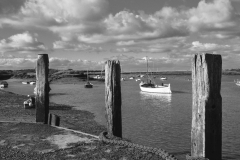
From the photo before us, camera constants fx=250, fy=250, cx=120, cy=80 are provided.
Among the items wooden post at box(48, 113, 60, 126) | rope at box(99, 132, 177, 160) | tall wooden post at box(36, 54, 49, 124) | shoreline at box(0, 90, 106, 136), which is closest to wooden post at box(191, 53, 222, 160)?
rope at box(99, 132, 177, 160)

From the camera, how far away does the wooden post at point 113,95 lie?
Result: 9.54 m

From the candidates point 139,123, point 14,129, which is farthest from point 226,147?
point 14,129

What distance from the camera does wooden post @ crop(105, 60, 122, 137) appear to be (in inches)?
376

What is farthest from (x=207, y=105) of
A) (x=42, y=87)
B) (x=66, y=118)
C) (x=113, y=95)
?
(x=66, y=118)

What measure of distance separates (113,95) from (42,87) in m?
4.55

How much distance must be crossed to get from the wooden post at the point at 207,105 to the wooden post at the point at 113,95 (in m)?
3.54

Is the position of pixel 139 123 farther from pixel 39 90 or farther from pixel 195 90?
pixel 195 90

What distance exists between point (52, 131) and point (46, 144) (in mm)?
1923

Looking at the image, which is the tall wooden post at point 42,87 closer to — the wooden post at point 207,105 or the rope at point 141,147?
the rope at point 141,147

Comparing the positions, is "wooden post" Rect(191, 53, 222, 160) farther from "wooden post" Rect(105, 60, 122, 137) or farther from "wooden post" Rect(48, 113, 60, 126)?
"wooden post" Rect(48, 113, 60, 126)

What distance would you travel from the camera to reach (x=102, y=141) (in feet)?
30.8

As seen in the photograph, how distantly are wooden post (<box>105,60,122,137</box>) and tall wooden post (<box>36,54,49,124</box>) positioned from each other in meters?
4.09

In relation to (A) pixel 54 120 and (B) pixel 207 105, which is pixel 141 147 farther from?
(A) pixel 54 120

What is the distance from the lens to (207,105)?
6594 mm
